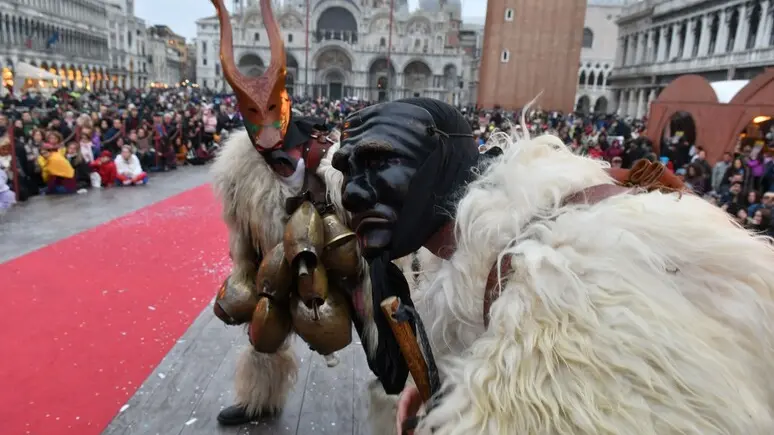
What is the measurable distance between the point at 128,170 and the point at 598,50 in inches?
2730

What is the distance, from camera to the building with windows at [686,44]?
30.2 meters

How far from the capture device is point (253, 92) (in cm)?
246

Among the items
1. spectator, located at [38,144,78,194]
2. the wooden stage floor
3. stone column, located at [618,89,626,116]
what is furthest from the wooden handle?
stone column, located at [618,89,626,116]

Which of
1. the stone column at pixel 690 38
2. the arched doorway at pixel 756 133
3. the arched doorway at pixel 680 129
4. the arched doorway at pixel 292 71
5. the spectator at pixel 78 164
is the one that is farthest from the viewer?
the arched doorway at pixel 292 71

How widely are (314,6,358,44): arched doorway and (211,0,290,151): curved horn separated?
74333mm

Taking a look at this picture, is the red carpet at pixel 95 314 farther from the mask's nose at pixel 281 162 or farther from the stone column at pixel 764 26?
the stone column at pixel 764 26

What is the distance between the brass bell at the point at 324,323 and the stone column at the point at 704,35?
4229cm

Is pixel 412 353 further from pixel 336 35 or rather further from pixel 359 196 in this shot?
pixel 336 35

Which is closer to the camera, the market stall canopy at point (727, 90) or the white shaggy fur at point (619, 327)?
the white shaggy fur at point (619, 327)

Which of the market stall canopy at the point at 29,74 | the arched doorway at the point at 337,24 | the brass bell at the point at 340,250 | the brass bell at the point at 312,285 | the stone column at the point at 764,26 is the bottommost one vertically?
the brass bell at the point at 312,285

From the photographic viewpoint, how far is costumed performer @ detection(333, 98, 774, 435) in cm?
82

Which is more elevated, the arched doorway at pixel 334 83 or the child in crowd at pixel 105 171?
the arched doorway at pixel 334 83

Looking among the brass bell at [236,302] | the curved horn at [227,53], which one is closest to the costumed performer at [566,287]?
the curved horn at [227,53]

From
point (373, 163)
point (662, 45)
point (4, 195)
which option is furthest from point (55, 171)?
point (662, 45)
